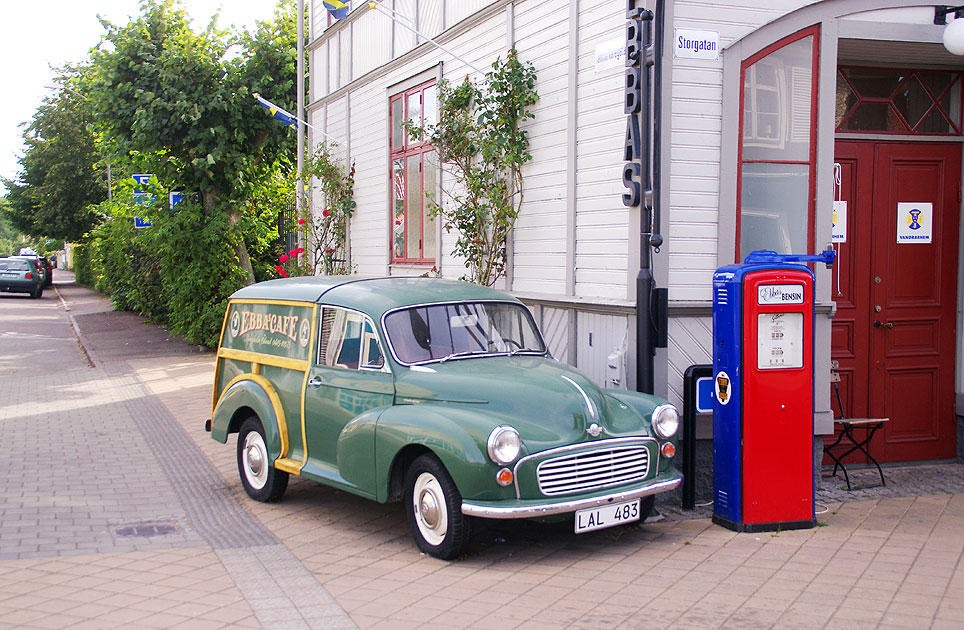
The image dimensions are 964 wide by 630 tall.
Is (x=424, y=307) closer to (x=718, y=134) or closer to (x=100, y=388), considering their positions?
(x=718, y=134)

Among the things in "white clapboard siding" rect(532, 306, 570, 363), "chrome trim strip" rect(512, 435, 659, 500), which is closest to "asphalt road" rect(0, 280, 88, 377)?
"white clapboard siding" rect(532, 306, 570, 363)

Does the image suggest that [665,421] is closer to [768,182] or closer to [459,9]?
[768,182]

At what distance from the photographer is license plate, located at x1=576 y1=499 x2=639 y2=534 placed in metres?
5.46

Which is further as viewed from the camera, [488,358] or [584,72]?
[584,72]

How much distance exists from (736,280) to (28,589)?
4.69 m

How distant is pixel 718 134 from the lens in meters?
7.29

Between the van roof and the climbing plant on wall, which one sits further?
the climbing plant on wall

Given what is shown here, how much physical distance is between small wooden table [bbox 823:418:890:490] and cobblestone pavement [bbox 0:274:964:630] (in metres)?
0.18

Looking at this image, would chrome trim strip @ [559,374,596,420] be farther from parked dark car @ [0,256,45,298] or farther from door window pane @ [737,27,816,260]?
parked dark car @ [0,256,45,298]

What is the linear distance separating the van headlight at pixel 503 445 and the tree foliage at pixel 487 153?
14.1 ft

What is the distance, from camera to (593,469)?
5.56m

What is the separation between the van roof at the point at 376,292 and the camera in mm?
6515

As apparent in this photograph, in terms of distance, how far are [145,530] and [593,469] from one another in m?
3.34

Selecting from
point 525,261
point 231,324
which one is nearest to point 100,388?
point 231,324
